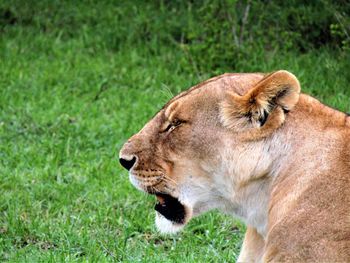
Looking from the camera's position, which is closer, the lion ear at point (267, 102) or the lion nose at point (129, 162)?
the lion ear at point (267, 102)

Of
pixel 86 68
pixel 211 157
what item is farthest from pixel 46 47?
pixel 211 157

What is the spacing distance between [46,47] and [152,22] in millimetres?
1072

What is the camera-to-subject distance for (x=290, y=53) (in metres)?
8.58

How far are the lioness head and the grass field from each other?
81cm

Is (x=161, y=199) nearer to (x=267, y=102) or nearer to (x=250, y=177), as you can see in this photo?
(x=250, y=177)

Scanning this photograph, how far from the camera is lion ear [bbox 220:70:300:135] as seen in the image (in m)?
3.20

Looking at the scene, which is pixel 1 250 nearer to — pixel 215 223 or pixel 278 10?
pixel 215 223

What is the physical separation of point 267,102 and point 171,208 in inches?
23.5

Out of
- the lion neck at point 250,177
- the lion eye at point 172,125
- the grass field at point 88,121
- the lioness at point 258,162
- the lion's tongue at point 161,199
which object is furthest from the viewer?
the grass field at point 88,121

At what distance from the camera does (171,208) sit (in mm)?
3561

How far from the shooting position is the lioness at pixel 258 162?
3.14 meters

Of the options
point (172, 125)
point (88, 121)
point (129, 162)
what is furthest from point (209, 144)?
point (88, 121)

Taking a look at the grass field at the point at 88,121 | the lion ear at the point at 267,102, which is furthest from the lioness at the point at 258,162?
the grass field at the point at 88,121

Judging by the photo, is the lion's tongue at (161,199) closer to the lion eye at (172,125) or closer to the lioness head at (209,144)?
the lioness head at (209,144)
